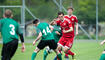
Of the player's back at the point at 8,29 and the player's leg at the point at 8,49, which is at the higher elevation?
the player's back at the point at 8,29

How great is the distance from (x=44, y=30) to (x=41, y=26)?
173 millimetres

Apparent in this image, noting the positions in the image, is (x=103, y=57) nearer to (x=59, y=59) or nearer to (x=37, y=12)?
(x=59, y=59)

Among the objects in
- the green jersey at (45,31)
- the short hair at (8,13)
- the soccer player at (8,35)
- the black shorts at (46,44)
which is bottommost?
the black shorts at (46,44)

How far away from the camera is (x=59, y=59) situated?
1284cm

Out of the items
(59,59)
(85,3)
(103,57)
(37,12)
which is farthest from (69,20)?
Result: (85,3)

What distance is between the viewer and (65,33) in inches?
524

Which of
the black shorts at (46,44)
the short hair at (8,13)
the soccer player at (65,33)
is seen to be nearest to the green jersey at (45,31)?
the black shorts at (46,44)

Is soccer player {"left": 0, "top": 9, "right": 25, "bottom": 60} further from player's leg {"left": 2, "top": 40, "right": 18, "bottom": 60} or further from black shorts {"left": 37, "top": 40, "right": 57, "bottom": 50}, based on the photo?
black shorts {"left": 37, "top": 40, "right": 57, "bottom": 50}

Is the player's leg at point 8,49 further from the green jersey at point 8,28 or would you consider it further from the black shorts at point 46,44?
the black shorts at point 46,44

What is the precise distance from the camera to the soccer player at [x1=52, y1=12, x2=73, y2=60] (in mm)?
12859

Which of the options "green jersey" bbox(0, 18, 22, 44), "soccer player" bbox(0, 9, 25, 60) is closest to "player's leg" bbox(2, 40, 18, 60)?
"soccer player" bbox(0, 9, 25, 60)

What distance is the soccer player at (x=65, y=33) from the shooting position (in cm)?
1286

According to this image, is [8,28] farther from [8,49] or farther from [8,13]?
[8,49]

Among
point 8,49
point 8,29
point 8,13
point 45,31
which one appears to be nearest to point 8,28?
point 8,29
